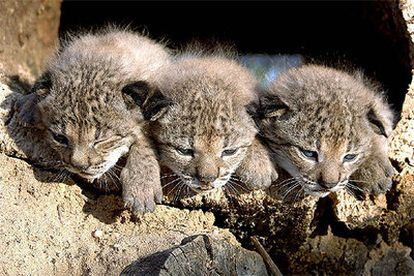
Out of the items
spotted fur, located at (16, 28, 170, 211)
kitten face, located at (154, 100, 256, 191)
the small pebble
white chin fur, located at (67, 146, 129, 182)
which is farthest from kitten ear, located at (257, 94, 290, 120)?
the small pebble

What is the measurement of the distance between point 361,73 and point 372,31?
0.89 meters

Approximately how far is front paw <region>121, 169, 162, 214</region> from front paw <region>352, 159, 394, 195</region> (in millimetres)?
1157

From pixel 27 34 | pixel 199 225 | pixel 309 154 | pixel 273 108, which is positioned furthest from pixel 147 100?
pixel 27 34

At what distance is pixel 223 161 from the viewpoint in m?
4.02

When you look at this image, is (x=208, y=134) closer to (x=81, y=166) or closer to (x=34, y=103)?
(x=81, y=166)

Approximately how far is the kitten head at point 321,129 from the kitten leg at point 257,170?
11cm

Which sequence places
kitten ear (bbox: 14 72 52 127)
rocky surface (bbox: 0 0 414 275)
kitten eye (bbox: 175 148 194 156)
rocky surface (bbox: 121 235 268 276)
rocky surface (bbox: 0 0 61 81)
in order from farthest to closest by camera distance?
rocky surface (bbox: 0 0 61 81) < kitten ear (bbox: 14 72 52 127) < kitten eye (bbox: 175 148 194 156) < rocky surface (bbox: 0 0 414 275) < rocky surface (bbox: 121 235 268 276)

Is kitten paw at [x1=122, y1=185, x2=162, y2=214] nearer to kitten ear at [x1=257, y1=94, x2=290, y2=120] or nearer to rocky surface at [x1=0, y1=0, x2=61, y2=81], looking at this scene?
kitten ear at [x1=257, y1=94, x2=290, y2=120]

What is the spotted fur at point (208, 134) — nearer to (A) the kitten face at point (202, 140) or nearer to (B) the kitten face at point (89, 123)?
(A) the kitten face at point (202, 140)

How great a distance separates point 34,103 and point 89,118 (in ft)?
1.56

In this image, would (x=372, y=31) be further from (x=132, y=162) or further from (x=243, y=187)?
(x=132, y=162)

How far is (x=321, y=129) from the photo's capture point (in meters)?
4.02

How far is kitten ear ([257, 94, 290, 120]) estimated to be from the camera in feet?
13.2

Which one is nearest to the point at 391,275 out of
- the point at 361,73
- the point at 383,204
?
the point at 383,204
